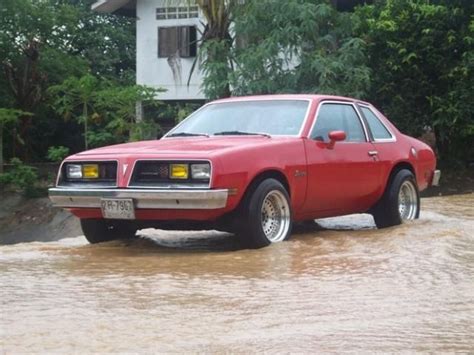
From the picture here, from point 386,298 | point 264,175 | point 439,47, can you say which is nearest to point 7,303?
point 386,298

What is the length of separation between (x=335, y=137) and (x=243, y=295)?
3.33 meters

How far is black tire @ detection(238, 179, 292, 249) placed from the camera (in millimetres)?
7797

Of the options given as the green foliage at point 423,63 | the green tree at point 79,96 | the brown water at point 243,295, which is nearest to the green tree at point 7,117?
the green tree at point 79,96

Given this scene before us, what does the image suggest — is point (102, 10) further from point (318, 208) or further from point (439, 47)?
point (318, 208)

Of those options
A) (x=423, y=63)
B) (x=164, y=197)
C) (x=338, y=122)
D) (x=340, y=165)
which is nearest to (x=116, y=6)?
(x=423, y=63)

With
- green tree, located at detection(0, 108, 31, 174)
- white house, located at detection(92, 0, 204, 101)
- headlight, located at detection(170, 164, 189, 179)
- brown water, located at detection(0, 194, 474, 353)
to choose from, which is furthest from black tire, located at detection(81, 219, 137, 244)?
white house, located at detection(92, 0, 204, 101)

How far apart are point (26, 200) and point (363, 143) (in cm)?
1317

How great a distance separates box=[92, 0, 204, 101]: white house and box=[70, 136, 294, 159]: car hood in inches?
715

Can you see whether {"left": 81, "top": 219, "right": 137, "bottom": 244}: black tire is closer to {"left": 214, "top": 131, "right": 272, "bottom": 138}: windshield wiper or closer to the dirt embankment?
{"left": 214, "top": 131, "right": 272, "bottom": 138}: windshield wiper

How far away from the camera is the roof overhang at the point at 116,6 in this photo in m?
27.7

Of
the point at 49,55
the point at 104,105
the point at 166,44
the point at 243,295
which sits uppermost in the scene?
the point at 166,44

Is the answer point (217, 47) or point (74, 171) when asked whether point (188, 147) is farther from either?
point (217, 47)

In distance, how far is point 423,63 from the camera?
20.2 meters

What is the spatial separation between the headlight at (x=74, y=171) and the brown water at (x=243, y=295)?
646 mm
